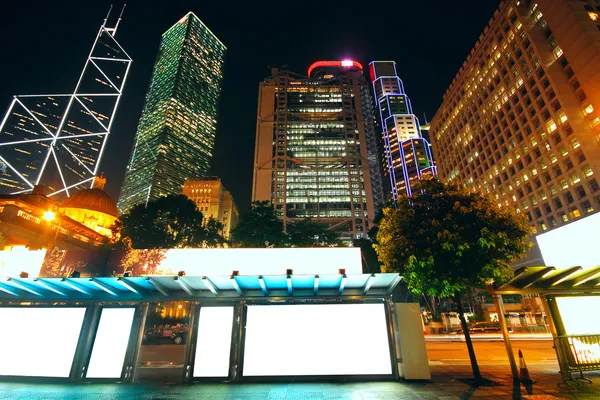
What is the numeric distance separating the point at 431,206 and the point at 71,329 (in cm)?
1594

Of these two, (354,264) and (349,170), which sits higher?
(349,170)

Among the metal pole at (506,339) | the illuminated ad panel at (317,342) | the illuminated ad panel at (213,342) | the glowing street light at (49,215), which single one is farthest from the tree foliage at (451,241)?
the glowing street light at (49,215)

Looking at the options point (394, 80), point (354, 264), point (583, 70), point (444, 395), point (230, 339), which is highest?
point (394, 80)

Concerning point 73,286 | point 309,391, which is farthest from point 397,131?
point 73,286

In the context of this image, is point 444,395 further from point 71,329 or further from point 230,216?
point 230,216

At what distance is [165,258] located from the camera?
462 inches

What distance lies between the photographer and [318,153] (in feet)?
388

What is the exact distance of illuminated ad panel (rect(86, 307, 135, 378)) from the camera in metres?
10.5

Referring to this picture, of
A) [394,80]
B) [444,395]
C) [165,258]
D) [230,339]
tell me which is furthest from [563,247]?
[394,80]

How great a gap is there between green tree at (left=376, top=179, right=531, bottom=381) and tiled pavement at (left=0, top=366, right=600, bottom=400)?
159 centimetres

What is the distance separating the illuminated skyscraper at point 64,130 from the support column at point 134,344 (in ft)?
170

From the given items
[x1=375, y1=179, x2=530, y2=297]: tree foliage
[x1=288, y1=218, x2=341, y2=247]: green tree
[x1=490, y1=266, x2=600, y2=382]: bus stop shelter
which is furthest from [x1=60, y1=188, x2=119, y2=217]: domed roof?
[x1=490, y1=266, x2=600, y2=382]: bus stop shelter

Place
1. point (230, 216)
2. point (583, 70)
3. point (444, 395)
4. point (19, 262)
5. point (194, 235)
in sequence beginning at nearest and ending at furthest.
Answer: point (444, 395) < point (19, 262) < point (194, 235) < point (583, 70) < point (230, 216)

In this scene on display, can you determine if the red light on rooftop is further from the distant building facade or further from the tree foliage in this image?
the tree foliage
